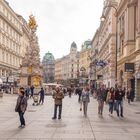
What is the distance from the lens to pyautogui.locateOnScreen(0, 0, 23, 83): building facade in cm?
8900

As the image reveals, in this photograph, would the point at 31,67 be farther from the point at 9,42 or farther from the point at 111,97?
the point at 111,97

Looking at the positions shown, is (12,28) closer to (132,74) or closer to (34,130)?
(132,74)

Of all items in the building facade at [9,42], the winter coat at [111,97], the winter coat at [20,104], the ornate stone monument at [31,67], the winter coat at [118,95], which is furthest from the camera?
the building facade at [9,42]

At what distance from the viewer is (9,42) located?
98.5 metres

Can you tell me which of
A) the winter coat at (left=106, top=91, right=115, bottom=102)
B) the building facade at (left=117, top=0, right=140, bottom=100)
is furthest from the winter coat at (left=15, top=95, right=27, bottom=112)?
the building facade at (left=117, top=0, right=140, bottom=100)

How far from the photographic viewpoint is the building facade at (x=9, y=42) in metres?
89.0

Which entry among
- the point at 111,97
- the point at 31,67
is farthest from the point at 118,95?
the point at 31,67

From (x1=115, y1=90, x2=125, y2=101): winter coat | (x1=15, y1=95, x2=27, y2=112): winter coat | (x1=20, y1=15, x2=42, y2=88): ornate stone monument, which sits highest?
(x1=20, y1=15, x2=42, y2=88): ornate stone monument

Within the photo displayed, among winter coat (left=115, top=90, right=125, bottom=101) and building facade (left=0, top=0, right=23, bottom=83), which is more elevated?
building facade (left=0, top=0, right=23, bottom=83)

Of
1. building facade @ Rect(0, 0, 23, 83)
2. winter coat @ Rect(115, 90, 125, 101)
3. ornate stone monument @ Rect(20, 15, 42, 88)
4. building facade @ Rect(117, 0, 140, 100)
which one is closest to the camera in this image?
winter coat @ Rect(115, 90, 125, 101)

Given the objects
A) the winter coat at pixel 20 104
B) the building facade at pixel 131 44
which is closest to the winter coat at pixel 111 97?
the winter coat at pixel 20 104

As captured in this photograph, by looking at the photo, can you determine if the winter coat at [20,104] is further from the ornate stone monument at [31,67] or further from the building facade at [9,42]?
the building facade at [9,42]

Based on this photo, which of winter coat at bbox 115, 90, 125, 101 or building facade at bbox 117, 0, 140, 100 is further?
building facade at bbox 117, 0, 140, 100

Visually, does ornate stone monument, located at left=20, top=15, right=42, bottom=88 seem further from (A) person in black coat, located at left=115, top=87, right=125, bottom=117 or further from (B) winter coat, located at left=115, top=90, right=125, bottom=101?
(B) winter coat, located at left=115, top=90, right=125, bottom=101
